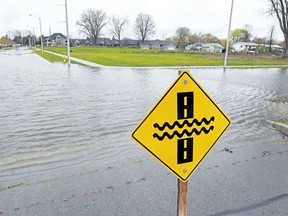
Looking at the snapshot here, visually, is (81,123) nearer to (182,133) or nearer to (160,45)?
(182,133)

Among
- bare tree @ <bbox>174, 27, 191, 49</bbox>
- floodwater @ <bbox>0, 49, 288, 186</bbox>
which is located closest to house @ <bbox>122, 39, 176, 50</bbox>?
bare tree @ <bbox>174, 27, 191, 49</bbox>

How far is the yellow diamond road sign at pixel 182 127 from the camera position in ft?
6.32

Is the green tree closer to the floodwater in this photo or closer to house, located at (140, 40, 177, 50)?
house, located at (140, 40, 177, 50)

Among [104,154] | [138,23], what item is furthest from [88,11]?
[104,154]

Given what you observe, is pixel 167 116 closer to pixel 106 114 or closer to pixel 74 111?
pixel 106 114

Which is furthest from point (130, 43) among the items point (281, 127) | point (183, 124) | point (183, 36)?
point (183, 124)

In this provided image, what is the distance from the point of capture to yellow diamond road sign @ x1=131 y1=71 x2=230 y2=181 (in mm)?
1927

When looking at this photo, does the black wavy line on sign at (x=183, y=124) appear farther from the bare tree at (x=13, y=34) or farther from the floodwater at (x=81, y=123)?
the bare tree at (x=13, y=34)


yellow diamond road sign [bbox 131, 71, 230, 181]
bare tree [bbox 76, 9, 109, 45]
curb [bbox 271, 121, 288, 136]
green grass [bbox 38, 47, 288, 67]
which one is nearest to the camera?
yellow diamond road sign [bbox 131, 71, 230, 181]

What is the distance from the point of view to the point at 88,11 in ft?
360

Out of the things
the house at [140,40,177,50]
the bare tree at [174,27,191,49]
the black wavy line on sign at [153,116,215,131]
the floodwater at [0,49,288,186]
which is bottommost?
the floodwater at [0,49,288,186]

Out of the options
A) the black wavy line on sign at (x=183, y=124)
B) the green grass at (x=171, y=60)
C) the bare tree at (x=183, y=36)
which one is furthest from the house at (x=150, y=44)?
the black wavy line on sign at (x=183, y=124)

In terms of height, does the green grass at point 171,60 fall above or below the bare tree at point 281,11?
below

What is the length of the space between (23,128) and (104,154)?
272 centimetres
